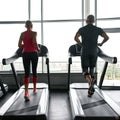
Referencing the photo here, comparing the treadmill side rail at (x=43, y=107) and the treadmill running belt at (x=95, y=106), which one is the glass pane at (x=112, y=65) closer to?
the treadmill running belt at (x=95, y=106)

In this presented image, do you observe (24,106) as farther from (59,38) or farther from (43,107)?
(59,38)

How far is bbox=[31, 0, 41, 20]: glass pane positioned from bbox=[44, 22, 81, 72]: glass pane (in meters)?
0.37

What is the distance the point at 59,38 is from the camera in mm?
6531

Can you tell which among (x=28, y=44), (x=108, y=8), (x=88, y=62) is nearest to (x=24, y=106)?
(x=28, y=44)

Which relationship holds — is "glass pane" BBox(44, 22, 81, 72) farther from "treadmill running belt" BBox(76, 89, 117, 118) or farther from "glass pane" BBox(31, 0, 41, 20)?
"treadmill running belt" BBox(76, 89, 117, 118)

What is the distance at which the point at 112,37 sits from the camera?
6.41 m

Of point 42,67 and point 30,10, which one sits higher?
point 30,10

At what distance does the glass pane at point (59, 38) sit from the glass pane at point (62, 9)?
0.23 m

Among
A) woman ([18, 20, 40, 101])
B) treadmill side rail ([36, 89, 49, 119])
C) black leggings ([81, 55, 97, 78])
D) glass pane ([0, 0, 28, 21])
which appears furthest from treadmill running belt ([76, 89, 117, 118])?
glass pane ([0, 0, 28, 21])

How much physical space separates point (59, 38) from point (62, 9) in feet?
3.03

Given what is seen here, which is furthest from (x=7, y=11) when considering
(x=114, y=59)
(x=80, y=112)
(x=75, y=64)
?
(x=80, y=112)

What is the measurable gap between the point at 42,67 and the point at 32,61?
234 centimetres

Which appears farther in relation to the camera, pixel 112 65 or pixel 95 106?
pixel 112 65

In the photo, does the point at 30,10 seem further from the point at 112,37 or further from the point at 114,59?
the point at 114,59
